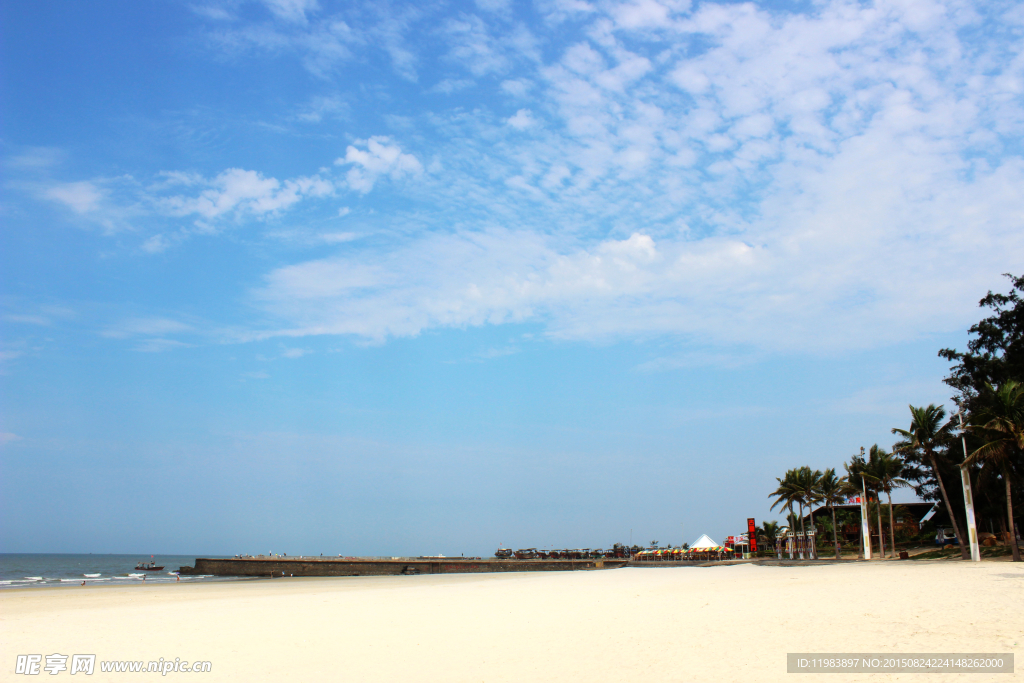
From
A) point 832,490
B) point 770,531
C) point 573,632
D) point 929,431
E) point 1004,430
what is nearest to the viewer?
point 573,632

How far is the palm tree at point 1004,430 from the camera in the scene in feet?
88.7

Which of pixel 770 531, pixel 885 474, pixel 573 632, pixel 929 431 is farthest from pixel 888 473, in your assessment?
pixel 573 632

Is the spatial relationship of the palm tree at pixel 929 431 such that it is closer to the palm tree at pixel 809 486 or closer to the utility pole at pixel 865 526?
the utility pole at pixel 865 526

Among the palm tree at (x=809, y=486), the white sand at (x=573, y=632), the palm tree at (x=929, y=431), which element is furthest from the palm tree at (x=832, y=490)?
the white sand at (x=573, y=632)

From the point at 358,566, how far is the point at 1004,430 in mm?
61935

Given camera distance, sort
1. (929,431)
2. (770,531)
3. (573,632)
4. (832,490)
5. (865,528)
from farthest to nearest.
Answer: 1. (770,531)
2. (832,490)
3. (865,528)
4. (929,431)
5. (573,632)

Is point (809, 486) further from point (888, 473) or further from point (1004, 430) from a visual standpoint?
point (1004, 430)

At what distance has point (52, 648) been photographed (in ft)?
42.8

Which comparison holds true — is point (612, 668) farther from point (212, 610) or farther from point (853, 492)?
point (853, 492)

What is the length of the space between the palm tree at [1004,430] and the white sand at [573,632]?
9.15 metres

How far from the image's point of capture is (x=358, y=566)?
69625 millimetres

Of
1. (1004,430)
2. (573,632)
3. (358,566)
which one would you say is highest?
(1004,430)

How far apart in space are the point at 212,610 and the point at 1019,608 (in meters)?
22.2

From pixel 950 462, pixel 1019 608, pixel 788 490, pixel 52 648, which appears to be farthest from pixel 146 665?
pixel 788 490
